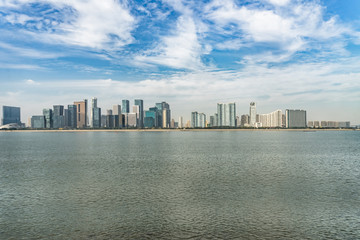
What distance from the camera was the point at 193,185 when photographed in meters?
43.6

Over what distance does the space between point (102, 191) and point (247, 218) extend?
2159 centimetres

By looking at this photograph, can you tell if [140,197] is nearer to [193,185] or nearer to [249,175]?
[193,185]

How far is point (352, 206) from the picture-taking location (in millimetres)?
31672

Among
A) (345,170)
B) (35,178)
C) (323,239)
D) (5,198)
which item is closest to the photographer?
(323,239)

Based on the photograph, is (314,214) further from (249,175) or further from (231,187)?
(249,175)

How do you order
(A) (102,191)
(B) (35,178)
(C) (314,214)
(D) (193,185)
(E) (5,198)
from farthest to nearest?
(B) (35,178) → (D) (193,185) → (A) (102,191) → (E) (5,198) → (C) (314,214)

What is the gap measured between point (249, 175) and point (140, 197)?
2375 cm

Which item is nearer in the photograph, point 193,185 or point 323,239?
point 323,239

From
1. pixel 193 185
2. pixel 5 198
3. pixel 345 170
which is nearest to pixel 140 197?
pixel 193 185

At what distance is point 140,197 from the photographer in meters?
36.8

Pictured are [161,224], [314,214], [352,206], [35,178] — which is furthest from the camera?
[35,178]

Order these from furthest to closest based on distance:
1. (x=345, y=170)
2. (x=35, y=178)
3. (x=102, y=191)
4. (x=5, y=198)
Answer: (x=345, y=170)
(x=35, y=178)
(x=102, y=191)
(x=5, y=198)

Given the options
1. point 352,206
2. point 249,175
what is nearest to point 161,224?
point 352,206

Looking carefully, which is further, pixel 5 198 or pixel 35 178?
pixel 35 178
